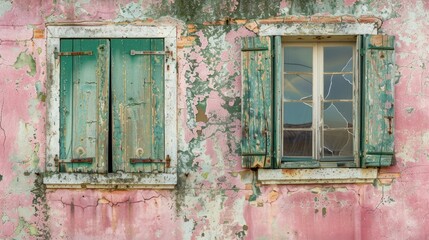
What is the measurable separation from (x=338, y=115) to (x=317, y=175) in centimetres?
67

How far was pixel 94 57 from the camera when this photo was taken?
773 cm

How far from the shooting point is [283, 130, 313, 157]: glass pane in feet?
25.8

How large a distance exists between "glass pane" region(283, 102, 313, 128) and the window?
1 cm

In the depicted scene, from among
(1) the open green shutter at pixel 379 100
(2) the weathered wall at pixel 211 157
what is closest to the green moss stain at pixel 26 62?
(2) the weathered wall at pixel 211 157

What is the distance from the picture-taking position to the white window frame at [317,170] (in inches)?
300

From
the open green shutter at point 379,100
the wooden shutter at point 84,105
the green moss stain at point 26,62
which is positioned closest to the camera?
the open green shutter at point 379,100

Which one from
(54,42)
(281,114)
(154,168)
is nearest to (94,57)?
(54,42)

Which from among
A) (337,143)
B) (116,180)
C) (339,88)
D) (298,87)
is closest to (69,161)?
(116,180)

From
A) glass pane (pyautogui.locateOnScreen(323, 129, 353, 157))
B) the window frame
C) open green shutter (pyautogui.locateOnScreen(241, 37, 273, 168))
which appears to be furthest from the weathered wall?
glass pane (pyautogui.locateOnScreen(323, 129, 353, 157))

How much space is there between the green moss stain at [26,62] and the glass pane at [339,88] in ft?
9.61

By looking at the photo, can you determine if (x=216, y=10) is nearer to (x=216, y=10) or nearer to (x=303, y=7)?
(x=216, y=10)

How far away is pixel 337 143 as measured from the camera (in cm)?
784

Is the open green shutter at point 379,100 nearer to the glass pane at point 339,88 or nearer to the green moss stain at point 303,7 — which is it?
the glass pane at point 339,88

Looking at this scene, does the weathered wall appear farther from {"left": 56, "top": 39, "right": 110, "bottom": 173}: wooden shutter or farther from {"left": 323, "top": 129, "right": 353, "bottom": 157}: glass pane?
{"left": 323, "top": 129, "right": 353, "bottom": 157}: glass pane
